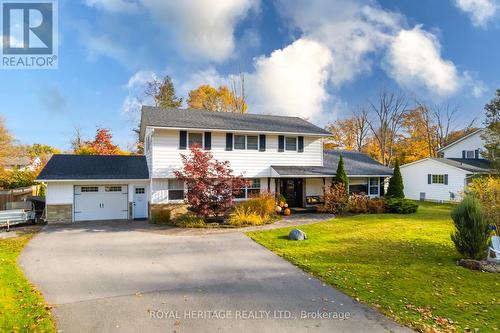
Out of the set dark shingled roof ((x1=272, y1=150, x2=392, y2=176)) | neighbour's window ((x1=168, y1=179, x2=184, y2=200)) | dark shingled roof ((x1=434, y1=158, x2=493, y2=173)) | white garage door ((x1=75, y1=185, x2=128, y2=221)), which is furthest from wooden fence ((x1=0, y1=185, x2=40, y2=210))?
dark shingled roof ((x1=434, y1=158, x2=493, y2=173))

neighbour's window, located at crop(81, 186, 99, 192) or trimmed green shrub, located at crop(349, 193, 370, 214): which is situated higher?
neighbour's window, located at crop(81, 186, 99, 192)

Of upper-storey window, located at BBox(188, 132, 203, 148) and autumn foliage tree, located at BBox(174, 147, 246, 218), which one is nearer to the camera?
autumn foliage tree, located at BBox(174, 147, 246, 218)

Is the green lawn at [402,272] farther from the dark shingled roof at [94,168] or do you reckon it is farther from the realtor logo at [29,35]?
the realtor logo at [29,35]

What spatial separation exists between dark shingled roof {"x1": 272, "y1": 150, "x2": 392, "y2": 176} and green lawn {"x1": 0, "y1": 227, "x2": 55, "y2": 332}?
13872mm

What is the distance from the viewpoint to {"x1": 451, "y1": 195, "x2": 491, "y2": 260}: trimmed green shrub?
8.77m

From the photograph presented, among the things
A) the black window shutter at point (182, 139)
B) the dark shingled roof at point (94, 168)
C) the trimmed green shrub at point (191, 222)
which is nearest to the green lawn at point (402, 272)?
the trimmed green shrub at point (191, 222)

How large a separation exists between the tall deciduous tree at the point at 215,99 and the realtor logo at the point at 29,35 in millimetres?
22826

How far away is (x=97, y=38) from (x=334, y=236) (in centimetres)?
1760

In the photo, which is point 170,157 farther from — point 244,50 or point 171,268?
point 244,50

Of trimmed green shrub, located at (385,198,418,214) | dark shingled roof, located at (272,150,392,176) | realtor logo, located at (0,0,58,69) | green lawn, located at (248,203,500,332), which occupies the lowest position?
green lawn, located at (248,203,500,332)

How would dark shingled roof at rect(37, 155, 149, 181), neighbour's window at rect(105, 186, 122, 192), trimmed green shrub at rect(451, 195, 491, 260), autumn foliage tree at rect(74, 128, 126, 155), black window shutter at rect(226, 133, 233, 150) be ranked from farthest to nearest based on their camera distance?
1. autumn foliage tree at rect(74, 128, 126, 155)
2. black window shutter at rect(226, 133, 233, 150)
3. neighbour's window at rect(105, 186, 122, 192)
4. dark shingled roof at rect(37, 155, 149, 181)
5. trimmed green shrub at rect(451, 195, 491, 260)

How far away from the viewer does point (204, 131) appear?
17.8 metres

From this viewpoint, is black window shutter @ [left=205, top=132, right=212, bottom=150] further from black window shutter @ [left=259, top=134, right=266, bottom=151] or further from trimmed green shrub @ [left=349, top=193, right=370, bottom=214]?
trimmed green shrub @ [left=349, top=193, right=370, bottom=214]

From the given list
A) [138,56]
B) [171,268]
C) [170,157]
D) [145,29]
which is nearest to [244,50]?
[138,56]
